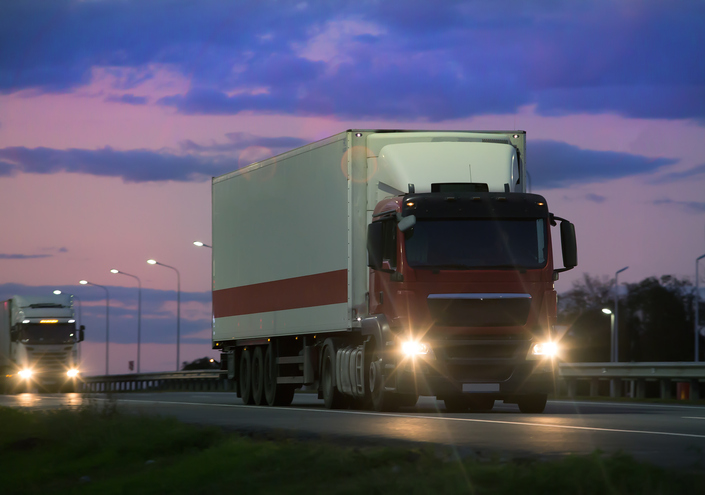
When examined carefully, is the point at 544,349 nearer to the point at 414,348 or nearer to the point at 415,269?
the point at 414,348

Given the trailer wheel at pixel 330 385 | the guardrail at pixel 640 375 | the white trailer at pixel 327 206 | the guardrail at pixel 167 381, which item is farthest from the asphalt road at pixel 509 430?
the guardrail at pixel 167 381

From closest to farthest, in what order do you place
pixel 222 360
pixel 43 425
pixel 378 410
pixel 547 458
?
pixel 547 458
pixel 43 425
pixel 378 410
pixel 222 360

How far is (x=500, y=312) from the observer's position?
19062 millimetres

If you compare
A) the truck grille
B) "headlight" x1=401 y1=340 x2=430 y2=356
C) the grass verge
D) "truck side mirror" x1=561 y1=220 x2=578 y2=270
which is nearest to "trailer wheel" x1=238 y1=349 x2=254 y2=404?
"headlight" x1=401 y1=340 x2=430 y2=356

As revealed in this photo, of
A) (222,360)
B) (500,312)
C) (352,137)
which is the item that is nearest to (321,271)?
(352,137)

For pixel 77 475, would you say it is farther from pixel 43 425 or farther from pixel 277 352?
pixel 277 352

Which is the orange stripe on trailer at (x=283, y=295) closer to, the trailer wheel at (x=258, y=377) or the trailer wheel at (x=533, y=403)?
the trailer wheel at (x=258, y=377)

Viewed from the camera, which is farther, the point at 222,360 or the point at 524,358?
the point at 222,360

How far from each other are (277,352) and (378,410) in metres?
4.89

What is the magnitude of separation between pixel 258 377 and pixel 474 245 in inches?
317

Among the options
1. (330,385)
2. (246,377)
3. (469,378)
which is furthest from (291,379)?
(469,378)

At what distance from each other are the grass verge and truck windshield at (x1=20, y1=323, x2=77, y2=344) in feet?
121

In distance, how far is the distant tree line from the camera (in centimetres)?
9162

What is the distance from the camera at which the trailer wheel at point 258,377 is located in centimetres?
2552
